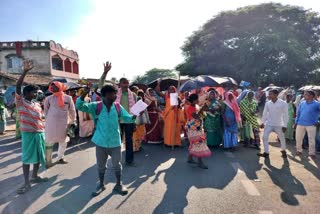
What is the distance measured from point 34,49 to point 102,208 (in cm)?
3614

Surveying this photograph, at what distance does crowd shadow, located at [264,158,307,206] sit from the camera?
468 cm

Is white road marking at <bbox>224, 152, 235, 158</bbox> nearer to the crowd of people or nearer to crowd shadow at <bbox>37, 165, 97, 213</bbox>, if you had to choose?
the crowd of people

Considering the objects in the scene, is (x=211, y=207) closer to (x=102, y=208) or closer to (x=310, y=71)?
(x=102, y=208)

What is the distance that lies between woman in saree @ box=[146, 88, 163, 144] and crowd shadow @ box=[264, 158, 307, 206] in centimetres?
355

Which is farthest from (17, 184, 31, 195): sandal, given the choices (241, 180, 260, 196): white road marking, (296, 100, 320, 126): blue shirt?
(296, 100, 320, 126): blue shirt

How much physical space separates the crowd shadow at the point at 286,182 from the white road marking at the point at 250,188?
1.35 feet

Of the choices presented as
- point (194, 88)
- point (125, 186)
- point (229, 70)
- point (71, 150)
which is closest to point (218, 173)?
point (125, 186)

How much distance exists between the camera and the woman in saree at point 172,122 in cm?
859

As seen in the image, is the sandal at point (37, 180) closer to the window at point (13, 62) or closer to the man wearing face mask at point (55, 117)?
the man wearing face mask at point (55, 117)

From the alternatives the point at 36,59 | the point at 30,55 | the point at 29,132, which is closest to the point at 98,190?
the point at 29,132

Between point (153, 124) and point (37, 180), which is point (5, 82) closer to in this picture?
point (153, 124)

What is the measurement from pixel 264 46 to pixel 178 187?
27.8 meters

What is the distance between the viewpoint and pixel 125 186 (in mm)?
5266

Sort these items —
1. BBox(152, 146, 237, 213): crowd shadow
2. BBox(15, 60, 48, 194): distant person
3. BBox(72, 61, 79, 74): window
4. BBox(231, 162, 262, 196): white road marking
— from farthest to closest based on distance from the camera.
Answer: BBox(72, 61, 79, 74): window < BBox(15, 60, 48, 194): distant person < BBox(231, 162, 262, 196): white road marking < BBox(152, 146, 237, 213): crowd shadow
